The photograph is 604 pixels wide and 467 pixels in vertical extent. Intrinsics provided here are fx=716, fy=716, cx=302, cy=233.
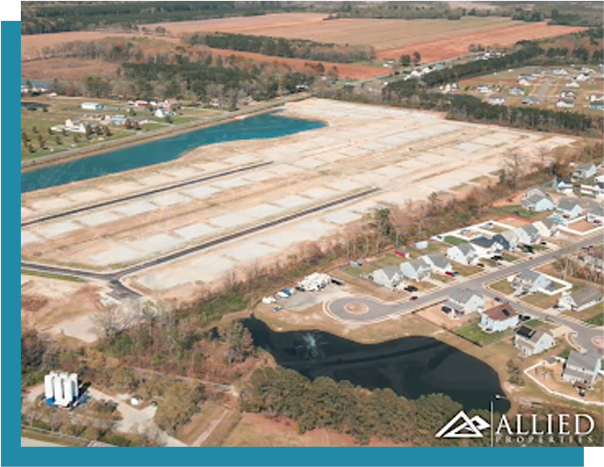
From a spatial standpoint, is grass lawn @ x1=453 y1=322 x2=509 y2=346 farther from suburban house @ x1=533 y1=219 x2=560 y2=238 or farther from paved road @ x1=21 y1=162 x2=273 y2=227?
paved road @ x1=21 y1=162 x2=273 y2=227

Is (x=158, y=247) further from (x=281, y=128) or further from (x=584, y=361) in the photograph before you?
(x=281, y=128)

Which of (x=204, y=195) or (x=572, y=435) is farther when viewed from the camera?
(x=204, y=195)

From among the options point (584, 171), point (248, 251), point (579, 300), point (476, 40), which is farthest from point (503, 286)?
point (476, 40)

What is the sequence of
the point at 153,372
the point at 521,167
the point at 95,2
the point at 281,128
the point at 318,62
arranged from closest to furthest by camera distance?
the point at 153,372
the point at 521,167
the point at 281,128
the point at 318,62
the point at 95,2

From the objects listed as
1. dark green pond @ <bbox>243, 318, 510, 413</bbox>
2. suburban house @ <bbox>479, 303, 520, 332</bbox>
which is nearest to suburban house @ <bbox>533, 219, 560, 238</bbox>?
suburban house @ <bbox>479, 303, 520, 332</bbox>

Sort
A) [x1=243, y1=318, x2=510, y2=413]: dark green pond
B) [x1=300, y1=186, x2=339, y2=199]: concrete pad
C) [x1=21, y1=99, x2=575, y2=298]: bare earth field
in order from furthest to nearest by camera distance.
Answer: [x1=300, y1=186, x2=339, y2=199]: concrete pad < [x1=21, y1=99, x2=575, y2=298]: bare earth field < [x1=243, y1=318, x2=510, y2=413]: dark green pond

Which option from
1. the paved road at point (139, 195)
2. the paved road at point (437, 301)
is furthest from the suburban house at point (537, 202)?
the paved road at point (139, 195)

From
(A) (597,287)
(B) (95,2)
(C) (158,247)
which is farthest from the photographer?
(B) (95,2)

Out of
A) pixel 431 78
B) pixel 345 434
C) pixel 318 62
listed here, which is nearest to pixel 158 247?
pixel 345 434

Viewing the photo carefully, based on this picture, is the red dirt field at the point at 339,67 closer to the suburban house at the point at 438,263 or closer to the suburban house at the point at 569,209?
the suburban house at the point at 569,209
